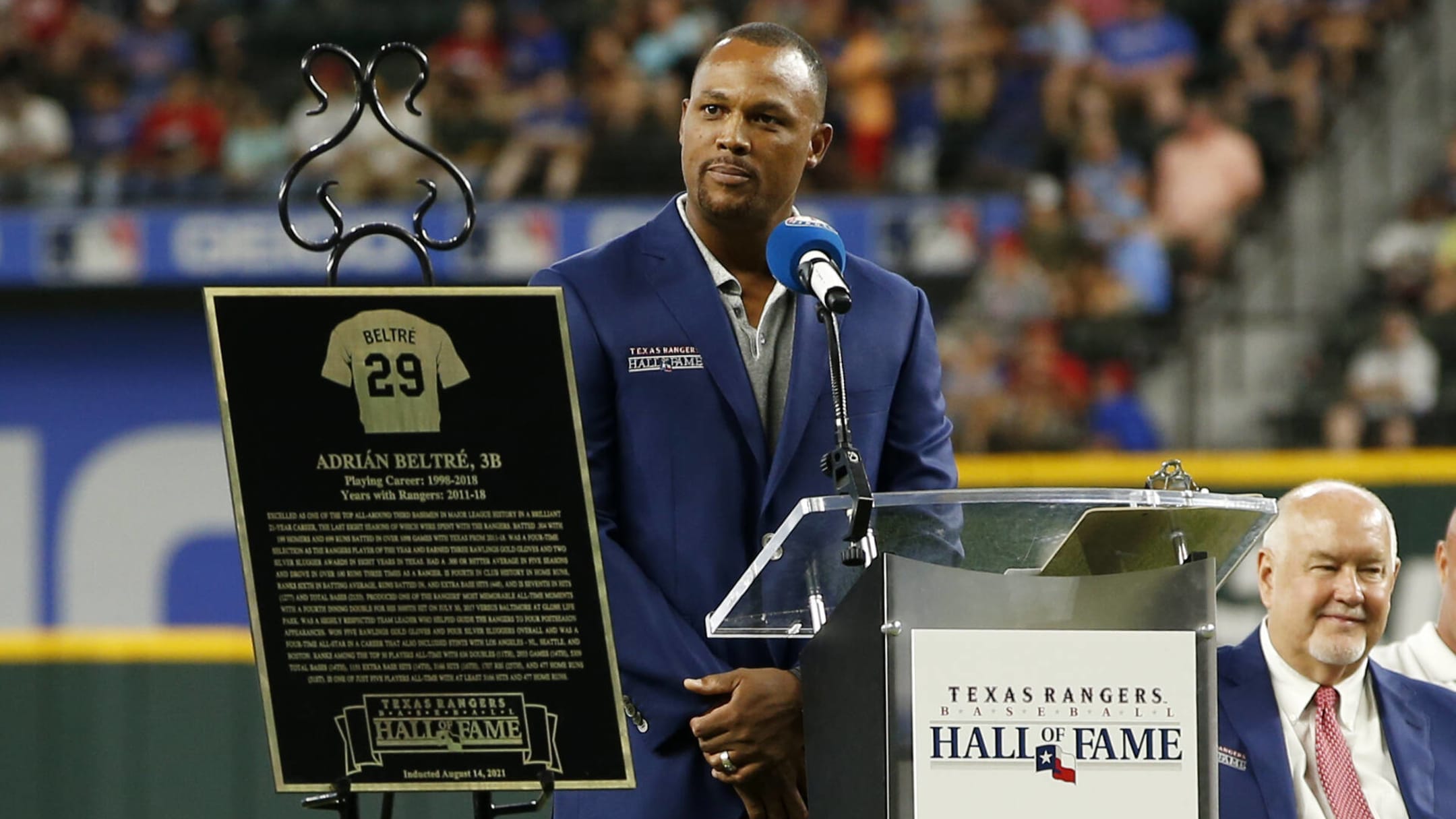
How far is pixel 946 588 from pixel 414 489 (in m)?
0.69

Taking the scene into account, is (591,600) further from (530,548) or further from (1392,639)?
(1392,639)

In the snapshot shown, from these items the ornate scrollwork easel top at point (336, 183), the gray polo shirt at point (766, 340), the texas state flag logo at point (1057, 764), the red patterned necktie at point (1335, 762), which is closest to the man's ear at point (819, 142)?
the gray polo shirt at point (766, 340)

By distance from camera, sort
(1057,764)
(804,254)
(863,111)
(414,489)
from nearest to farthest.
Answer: (1057,764) < (414,489) < (804,254) < (863,111)

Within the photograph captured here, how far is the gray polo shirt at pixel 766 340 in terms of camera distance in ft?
11.2

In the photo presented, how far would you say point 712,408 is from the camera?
3.35 meters

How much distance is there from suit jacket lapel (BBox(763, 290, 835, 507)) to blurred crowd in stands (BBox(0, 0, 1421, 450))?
6949 millimetres

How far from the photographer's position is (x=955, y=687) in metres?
2.70

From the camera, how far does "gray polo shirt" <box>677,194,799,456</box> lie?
3.41 metres

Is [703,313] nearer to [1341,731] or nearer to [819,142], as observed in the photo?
[819,142]

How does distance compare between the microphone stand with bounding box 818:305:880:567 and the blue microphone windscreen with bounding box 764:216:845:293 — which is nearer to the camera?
the microphone stand with bounding box 818:305:880:567

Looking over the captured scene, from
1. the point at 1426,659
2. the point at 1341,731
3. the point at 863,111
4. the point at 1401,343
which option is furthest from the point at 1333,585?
the point at 863,111

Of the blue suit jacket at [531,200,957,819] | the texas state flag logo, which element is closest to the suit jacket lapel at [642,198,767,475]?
the blue suit jacket at [531,200,957,819]

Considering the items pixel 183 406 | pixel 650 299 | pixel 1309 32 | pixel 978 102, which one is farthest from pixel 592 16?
pixel 650 299

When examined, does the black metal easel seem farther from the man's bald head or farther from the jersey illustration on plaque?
the man's bald head
